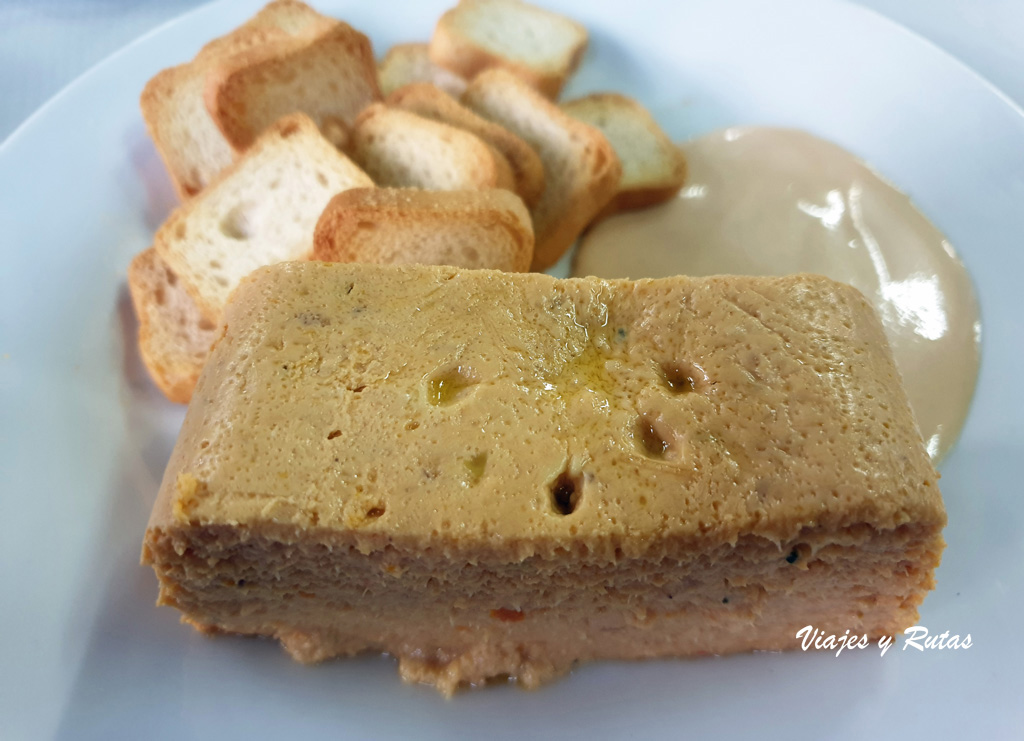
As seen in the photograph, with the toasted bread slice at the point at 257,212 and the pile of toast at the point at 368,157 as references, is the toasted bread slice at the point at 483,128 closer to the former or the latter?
the pile of toast at the point at 368,157

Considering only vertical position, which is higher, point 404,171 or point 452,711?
point 404,171

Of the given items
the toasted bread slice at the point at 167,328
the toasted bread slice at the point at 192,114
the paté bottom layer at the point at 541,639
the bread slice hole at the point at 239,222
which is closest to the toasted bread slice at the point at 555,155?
the toasted bread slice at the point at 192,114

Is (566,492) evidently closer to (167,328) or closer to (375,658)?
(375,658)

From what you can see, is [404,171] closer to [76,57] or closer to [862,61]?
[862,61]

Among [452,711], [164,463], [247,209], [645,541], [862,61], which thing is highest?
[862,61]

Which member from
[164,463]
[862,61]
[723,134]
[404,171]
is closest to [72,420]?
[164,463]

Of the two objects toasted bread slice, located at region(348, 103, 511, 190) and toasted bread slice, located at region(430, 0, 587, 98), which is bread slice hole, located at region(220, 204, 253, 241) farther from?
toasted bread slice, located at region(430, 0, 587, 98)

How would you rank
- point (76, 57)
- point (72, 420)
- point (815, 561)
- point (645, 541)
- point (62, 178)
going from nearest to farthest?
point (645, 541)
point (815, 561)
point (72, 420)
point (62, 178)
point (76, 57)
